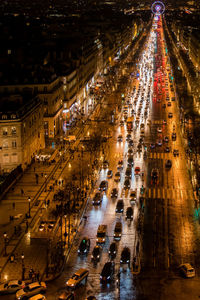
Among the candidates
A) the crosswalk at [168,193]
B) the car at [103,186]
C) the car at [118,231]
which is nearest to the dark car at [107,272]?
the car at [118,231]

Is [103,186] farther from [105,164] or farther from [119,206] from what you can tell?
[105,164]

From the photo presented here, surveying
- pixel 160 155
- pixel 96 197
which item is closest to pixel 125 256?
pixel 96 197

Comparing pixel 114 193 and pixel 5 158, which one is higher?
pixel 5 158

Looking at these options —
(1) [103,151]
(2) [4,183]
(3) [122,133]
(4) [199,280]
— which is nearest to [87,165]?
(1) [103,151]

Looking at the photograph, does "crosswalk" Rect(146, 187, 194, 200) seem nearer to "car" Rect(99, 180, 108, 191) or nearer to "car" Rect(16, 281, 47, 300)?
A: "car" Rect(99, 180, 108, 191)

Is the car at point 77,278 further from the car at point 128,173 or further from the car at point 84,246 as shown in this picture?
the car at point 128,173

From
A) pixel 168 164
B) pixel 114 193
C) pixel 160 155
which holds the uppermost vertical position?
pixel 168 164

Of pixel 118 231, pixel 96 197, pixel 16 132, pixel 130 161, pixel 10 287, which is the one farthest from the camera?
pixel 130 161

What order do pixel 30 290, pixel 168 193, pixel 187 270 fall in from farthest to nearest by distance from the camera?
pixel 168 193 → pixel 187 270 → pixel 30 290

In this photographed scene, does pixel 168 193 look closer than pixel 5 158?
Yes
